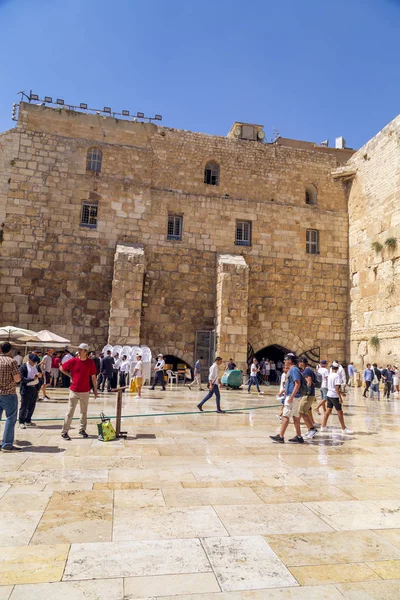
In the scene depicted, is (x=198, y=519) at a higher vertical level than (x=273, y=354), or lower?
lower

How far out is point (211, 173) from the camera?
19047 mm

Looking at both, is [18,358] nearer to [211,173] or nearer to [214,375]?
[214,375]

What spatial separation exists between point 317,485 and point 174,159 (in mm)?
15996

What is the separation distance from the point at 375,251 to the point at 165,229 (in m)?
8.35

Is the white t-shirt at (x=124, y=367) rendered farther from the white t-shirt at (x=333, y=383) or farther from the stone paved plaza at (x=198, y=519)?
the white t-shirt at (x=333, y=383)

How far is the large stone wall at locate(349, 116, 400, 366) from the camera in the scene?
1605 centimetres

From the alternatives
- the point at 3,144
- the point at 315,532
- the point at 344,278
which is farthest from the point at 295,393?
the point at 3,144

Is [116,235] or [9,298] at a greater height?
[116,235]

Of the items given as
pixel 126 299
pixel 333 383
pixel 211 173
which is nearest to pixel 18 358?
pixel 126 299

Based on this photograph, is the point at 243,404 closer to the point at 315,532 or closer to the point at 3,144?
the point at 315,532

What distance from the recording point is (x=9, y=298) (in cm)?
1595

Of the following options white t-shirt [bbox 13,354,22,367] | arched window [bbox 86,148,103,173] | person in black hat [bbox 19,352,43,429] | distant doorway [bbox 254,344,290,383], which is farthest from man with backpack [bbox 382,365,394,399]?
arched window [bbox 86,148,103,173]

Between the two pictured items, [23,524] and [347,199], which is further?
[347,199]

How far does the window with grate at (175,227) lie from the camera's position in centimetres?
1808
